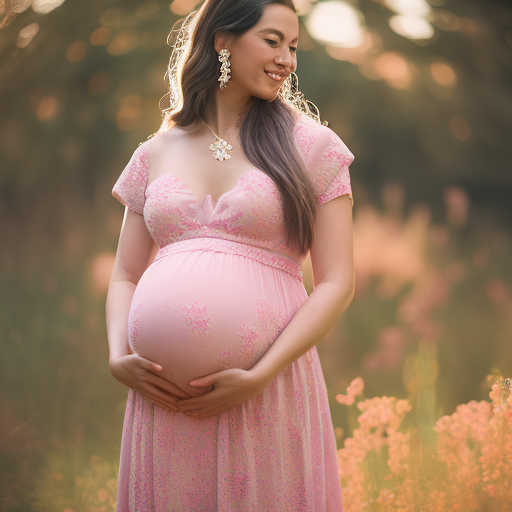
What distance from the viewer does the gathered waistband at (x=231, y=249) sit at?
1.35 meters

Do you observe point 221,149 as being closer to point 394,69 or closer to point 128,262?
point 128,262

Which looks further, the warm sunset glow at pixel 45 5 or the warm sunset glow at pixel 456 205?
the warm sunset glow at pixel 456 205

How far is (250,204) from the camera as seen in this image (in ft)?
4.33

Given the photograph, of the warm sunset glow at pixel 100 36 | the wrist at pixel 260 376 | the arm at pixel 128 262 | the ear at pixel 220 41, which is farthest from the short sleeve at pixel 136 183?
the warm sunset glow at pixel 100 36

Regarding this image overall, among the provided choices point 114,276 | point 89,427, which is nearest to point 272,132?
point 114,276

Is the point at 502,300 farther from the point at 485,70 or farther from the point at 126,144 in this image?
the point at 126,144

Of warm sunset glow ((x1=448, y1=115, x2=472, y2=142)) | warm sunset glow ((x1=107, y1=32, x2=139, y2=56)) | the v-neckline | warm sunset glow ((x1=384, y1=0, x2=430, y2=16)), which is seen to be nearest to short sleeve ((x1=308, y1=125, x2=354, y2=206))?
the v-neckline

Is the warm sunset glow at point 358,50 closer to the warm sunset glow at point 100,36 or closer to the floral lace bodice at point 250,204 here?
the warm sunset glow at point 100,36

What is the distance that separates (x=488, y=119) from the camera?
104 inches

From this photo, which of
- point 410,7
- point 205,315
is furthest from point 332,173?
point 410,7

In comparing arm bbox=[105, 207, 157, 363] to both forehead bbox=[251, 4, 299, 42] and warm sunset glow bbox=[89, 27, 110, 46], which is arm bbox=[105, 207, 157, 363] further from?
warm sunset glow bbox=[89, 27, 110, 46]

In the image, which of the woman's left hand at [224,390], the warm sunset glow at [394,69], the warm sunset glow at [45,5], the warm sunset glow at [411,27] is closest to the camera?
the woman's left hand at [224,390]

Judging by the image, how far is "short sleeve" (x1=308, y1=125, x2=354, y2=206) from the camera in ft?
4.54

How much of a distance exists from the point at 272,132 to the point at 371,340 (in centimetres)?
159
